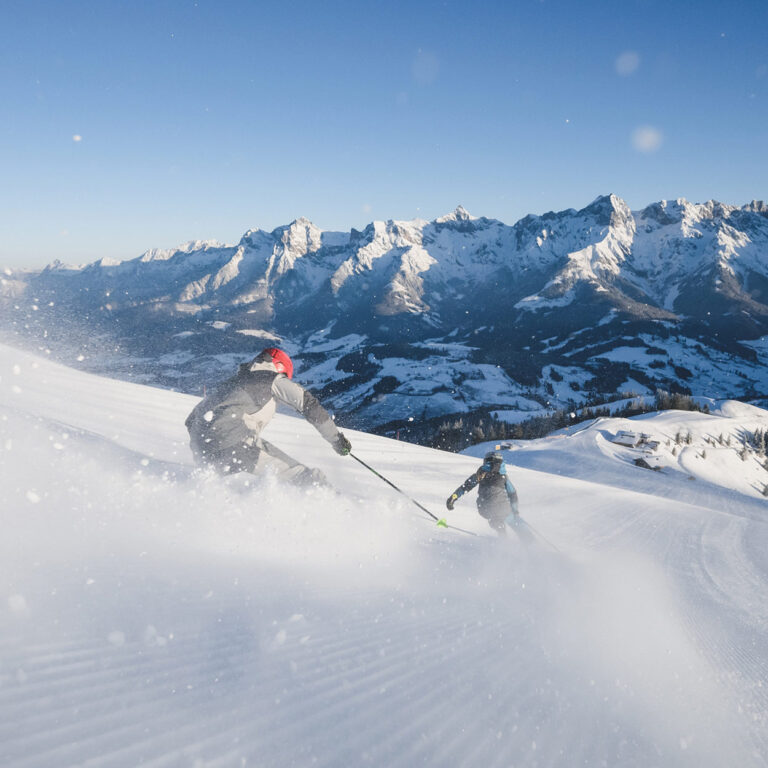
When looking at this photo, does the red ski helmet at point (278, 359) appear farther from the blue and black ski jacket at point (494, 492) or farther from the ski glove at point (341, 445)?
the blue and black ski jacket at point (494, 492)

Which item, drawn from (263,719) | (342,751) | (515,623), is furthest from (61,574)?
(515,623)

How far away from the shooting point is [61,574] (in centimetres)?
206

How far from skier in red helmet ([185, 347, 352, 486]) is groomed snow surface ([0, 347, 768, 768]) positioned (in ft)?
0.91

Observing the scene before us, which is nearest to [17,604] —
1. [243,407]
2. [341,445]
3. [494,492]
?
[243,407]

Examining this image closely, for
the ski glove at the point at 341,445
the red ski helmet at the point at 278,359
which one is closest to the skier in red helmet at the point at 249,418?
the red ski helmet at the point at 278,359

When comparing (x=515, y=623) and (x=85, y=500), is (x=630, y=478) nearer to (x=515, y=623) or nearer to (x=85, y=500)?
(x=515, y=623)

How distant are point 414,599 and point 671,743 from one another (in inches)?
56.8

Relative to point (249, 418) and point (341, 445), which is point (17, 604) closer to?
point (249, 418)

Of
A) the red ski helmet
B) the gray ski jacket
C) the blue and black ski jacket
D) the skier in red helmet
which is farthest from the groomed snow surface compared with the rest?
the red ski helmet

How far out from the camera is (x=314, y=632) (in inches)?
83.4

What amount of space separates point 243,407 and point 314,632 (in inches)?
102

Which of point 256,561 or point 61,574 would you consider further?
point 256,561

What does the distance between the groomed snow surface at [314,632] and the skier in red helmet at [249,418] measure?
276 mm

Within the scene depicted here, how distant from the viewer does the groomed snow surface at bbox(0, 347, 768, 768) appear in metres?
1.48
